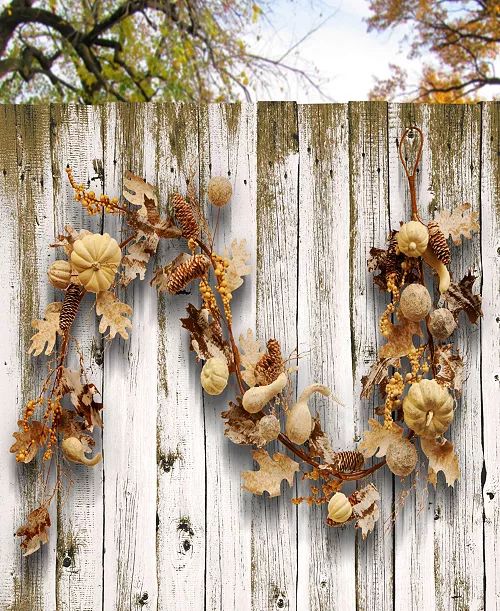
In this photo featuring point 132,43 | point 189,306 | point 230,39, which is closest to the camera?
point 189,306

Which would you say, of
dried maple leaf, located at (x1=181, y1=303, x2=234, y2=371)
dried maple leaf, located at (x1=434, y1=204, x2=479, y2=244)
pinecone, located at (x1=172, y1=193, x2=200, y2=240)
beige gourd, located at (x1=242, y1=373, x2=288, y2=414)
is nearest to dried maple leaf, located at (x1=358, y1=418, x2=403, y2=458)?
beige gourd, located at (x1=242, y1=373, x2=288, y2=414)

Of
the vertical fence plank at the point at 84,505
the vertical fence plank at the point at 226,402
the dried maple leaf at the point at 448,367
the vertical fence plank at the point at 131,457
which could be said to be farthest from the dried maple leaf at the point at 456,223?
the vertical fence plank at the point at 84,505

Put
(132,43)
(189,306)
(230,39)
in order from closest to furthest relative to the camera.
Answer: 1. (189,306)
2. (230,39)
3. (132,43)

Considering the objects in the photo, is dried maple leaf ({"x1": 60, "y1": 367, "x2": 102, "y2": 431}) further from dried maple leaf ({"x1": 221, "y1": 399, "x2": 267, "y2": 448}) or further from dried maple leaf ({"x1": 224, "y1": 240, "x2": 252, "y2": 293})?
dried maple leaf ({"x1": 224, "y1": 240, "x2": 252, "y2": 293})

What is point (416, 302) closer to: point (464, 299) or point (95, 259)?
point (464, 299)

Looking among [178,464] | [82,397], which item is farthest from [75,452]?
[178,464]

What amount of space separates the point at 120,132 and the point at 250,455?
31.8 inches

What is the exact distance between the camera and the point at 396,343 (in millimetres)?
1593

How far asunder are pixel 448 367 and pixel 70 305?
86 cm

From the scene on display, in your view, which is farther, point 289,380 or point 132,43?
point 132,43

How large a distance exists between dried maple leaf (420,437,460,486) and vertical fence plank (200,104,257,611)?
402 millimetres

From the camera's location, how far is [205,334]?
1587mm

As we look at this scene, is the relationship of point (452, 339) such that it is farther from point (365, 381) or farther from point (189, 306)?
point (189, 306)

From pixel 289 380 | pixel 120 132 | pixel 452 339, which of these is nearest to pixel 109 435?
pixel 289 380
